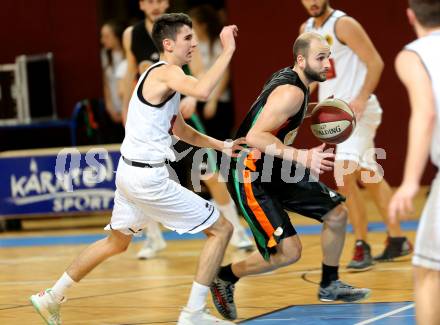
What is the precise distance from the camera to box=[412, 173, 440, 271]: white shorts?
446 cm

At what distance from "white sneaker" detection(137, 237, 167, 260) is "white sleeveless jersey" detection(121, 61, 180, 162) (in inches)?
126

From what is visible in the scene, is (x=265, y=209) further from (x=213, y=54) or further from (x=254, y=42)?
(x=254, y=42)

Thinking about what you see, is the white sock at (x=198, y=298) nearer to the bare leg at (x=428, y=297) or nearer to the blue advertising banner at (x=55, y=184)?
the bare leg at (x=428, y=297)

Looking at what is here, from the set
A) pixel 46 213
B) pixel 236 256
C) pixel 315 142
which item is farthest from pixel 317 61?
pixel 315 142

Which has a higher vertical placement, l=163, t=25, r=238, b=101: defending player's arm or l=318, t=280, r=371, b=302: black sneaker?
l=163, t=25, r=238, b=101: defending player's arm

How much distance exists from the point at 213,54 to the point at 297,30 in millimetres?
1408

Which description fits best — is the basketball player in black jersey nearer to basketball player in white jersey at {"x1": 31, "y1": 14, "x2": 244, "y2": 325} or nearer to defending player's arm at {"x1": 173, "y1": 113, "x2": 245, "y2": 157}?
defending player's arm at {"x1": 173, "y1": 113, "x2": 245, "y2": 157}

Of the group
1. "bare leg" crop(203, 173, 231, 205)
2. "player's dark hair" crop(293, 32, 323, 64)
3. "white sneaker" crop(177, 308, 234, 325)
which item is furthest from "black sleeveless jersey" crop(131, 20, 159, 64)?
"white sneaker" crop(177, 308, 234, 325)

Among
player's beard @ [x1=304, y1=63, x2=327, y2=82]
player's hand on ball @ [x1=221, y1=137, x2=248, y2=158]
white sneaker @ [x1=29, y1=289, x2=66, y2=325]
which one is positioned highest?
player's beard @ [x1=304, y1=63, x2=327, y2=82]

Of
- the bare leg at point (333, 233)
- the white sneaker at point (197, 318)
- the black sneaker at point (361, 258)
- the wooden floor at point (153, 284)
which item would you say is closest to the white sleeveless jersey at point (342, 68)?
the black sneaker at point (361, 258)

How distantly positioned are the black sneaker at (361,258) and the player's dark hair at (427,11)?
3.73 meters

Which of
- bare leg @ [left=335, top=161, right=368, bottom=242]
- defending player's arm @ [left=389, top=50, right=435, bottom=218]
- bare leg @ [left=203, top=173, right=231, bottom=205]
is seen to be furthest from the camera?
bare leg @ [left=203, top=173, right=231, bottom=205]

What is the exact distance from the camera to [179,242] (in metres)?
Result: 10.2

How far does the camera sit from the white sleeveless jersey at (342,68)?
8.29 meters
